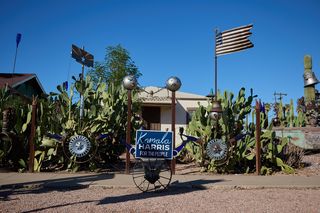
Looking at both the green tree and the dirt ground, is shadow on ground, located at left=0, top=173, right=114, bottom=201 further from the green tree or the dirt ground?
the green tree

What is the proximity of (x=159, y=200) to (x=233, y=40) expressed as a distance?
236 inches

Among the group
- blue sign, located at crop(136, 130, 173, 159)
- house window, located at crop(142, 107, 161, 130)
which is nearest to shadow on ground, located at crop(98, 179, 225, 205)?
blue sign, located at crop(136, 130, 173, 159)

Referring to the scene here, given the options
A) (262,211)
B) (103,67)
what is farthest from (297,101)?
(262,211)

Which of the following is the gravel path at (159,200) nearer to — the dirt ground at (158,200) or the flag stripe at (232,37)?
the dirt ground at (158,200)

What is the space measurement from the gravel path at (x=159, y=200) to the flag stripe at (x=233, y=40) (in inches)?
185

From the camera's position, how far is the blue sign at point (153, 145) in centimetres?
584

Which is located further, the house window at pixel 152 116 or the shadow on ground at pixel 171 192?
the house window at pixel 152 116

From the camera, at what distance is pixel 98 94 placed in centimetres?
891

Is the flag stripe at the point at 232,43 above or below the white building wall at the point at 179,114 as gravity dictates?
above

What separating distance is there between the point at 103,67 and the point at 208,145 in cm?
1281

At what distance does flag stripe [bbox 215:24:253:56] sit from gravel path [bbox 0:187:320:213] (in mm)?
4711

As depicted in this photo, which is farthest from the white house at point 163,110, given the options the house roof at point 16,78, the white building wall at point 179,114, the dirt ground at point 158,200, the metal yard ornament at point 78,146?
the dirt ground at point 158,200

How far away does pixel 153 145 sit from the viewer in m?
5.89

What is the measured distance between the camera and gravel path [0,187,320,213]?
4410 mm
